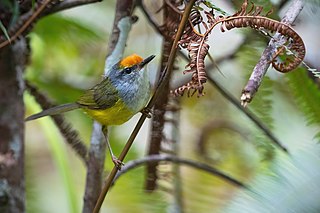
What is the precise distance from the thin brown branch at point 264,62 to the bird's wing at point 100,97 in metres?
0.58

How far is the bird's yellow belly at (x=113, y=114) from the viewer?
1.22 m

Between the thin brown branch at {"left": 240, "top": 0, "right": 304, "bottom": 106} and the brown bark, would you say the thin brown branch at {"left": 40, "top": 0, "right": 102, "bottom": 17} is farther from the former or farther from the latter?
the thin brown branch at {"left": 240, "top": 0, "right": 304, "bottom": 106}

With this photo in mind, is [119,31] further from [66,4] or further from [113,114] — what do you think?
[113,114]

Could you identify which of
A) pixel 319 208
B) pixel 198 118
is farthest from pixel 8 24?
pixel 198 118

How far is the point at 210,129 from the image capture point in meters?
1.67

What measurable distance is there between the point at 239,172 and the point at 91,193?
656 mm

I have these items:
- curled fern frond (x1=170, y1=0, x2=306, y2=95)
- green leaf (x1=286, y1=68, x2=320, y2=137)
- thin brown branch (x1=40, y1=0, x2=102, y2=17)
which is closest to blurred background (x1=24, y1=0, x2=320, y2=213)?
Result: green leaf (x1=286, y1=68, x2=320, y2=137)

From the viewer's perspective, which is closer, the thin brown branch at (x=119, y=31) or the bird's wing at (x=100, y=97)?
the thin brown branch at (x=119, y=31)

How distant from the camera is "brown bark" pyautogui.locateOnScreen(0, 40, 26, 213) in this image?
45.3 inches

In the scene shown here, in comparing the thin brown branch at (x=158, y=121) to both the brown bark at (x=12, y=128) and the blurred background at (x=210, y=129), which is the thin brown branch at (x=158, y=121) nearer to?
the blurred background at (x=210, y=129)

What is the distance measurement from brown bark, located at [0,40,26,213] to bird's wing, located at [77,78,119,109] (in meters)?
0.16

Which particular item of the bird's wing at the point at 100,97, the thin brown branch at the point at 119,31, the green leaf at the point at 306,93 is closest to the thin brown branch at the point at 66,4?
the thin brown branch at the point at 119,31

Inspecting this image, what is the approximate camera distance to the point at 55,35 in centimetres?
161

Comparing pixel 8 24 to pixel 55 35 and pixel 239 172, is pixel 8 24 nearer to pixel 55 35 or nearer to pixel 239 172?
pixel 55 35
